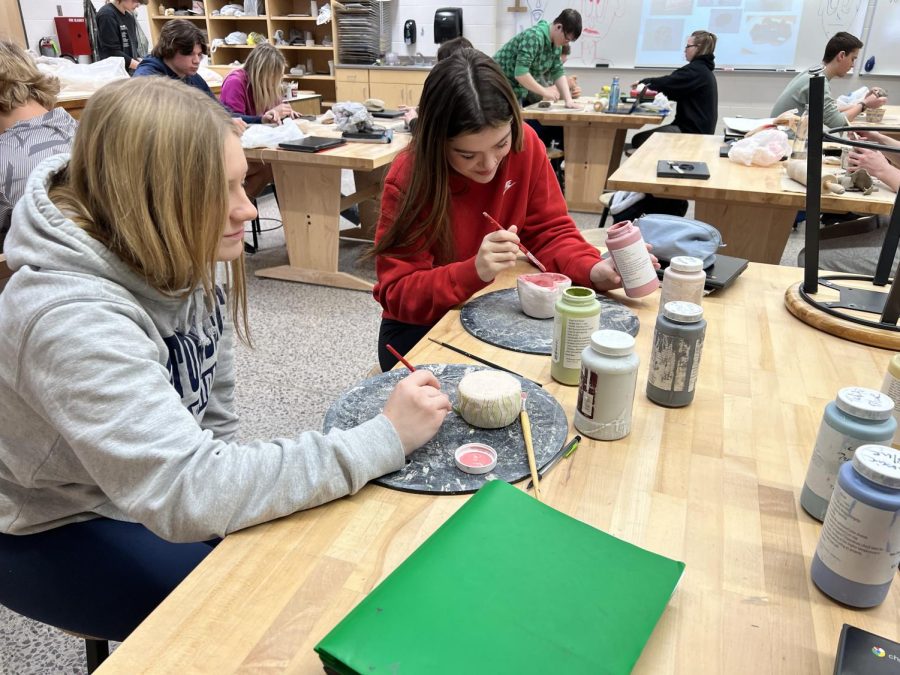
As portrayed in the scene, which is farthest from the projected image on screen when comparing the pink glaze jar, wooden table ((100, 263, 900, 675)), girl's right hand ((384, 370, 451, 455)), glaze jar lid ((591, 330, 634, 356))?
girl's right hand ((384, 370, 451, 455))

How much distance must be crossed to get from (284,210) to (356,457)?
2756mm

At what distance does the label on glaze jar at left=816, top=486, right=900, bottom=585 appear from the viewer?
1.86ft

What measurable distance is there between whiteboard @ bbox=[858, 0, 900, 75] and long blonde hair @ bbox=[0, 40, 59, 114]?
222 inches

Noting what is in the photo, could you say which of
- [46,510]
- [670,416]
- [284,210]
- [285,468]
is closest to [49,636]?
[46,510]

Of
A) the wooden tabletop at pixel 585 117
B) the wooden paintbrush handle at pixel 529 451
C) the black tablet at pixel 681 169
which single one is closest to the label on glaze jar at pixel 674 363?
the wooden paintbrush handle at pixel 529 451

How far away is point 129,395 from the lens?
679 mm

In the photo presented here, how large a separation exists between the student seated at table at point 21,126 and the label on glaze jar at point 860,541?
2.00 metres

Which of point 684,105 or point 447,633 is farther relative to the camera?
point 684,105

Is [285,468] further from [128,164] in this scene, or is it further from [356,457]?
[128,164]

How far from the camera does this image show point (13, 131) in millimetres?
1802

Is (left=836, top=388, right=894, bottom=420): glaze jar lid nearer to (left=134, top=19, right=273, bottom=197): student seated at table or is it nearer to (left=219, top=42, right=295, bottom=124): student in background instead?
(left=134, top=19, right=273, bottom=197): student seated at table

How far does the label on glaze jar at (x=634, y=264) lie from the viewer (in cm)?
119

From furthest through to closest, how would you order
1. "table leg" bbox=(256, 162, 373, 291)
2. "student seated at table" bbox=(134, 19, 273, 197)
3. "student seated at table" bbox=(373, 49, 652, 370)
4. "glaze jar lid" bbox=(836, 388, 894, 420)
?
1. "student seated at table" bbox=(134, 19, 273, 197)
2. "table leg" bbox=(256, 162, 373, 291)
3. "student seated at table" bbox=(373, 49, 652, 370)
4. "glaze jar lid" bbox=(836, 388, 894, 420)

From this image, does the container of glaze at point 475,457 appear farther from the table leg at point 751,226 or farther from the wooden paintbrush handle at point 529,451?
the table leg at point 751,226
